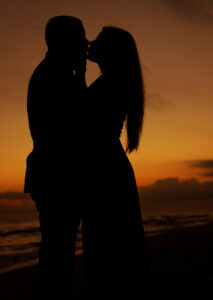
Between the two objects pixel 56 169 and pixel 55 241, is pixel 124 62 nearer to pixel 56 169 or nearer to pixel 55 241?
pixel 56 169

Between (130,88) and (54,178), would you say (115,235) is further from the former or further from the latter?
(130,88)

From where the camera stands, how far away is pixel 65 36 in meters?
2.25

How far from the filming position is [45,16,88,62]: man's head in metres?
2.25

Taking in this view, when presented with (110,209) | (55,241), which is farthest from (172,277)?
(55,241)

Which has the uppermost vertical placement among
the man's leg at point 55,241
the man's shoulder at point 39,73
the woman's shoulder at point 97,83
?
the man's shoulder at point 39,73

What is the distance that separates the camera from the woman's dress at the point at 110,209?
7.14 ft

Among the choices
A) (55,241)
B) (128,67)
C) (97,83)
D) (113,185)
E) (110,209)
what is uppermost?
(128,67)

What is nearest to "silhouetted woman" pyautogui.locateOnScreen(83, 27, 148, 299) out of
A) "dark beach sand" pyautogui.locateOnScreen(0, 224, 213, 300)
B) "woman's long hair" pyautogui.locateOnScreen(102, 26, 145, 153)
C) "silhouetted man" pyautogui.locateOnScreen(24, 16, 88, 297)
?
"woman's long hair" pyautogui.locateOnScreen(102, 26, 145, 153)

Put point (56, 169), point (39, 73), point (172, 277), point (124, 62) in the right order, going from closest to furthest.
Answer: point (56, 169)
point (39, 73)
point (124, 62)
point (172, 277)

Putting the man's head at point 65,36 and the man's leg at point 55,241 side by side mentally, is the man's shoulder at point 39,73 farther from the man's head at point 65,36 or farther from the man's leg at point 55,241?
the man's leg at point 55,241

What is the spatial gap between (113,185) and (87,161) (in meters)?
0.23

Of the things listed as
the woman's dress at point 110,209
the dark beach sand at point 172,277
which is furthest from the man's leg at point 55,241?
the dark beach sand at point 172,277

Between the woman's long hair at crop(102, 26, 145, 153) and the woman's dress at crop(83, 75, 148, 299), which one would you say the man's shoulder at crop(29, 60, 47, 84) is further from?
the woman's long hair at crop(102, 26, 145, 153)

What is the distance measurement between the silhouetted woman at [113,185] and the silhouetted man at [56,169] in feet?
0.35
